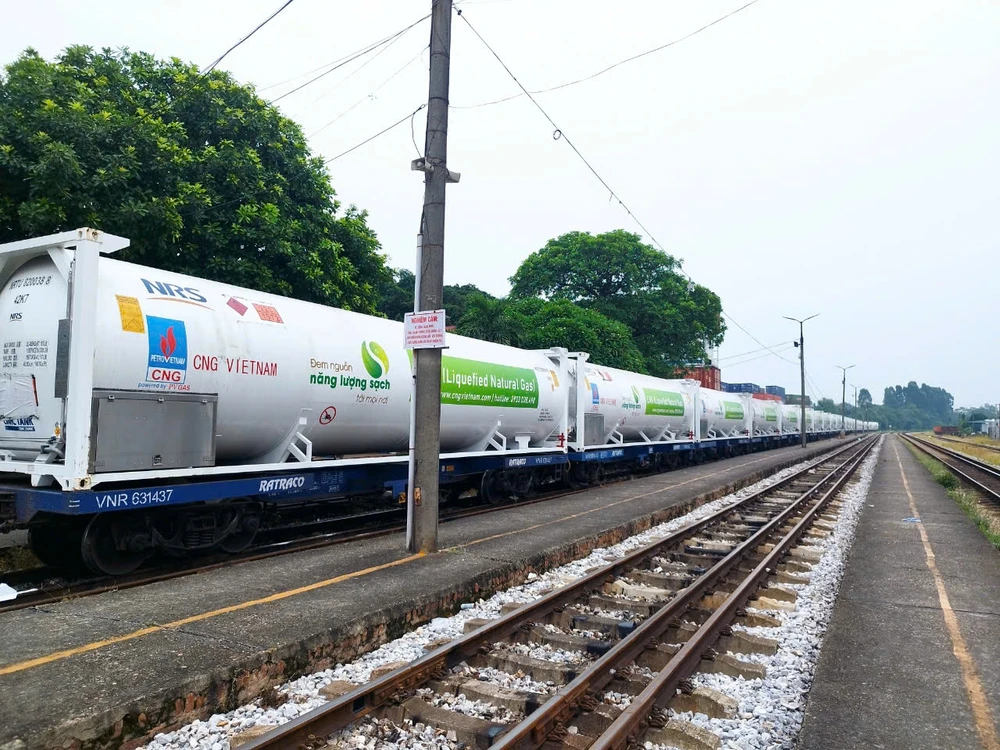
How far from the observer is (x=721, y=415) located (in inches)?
1239

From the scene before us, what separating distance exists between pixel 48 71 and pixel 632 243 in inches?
1396

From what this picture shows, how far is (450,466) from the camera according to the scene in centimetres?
1197

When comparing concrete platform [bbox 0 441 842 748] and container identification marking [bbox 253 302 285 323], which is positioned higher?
container identification marking [bbox 253 302 285 323]

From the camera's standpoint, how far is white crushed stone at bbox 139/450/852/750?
A: 4.14 m

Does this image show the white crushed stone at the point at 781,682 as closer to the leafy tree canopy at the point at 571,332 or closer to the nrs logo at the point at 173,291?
the nrs logo at the point at 173,291

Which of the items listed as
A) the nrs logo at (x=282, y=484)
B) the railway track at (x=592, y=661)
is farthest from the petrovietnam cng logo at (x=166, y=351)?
the railway track at (x=592, y=661)

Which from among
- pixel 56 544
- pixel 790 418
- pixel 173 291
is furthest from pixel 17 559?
pixel 790 418

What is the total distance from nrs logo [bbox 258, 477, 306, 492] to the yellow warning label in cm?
228

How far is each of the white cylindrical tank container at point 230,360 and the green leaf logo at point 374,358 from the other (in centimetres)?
2

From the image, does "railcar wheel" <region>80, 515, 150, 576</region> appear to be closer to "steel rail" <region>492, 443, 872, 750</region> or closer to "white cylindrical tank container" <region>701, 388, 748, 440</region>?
"steel rail" <region>492, 443, 872, 750</region>

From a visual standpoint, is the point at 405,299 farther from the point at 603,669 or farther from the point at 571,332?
the point at 603,669

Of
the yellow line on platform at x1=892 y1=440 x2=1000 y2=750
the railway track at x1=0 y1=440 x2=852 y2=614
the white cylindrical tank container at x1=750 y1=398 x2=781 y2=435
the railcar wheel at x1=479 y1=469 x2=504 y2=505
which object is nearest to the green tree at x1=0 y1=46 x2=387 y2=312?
the railcar wheel at x1=479 y1=469 x2=504 y2=505

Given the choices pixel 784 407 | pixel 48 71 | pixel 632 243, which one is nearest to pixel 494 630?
pixel 48 71

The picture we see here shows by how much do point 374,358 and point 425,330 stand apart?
1691 mm
